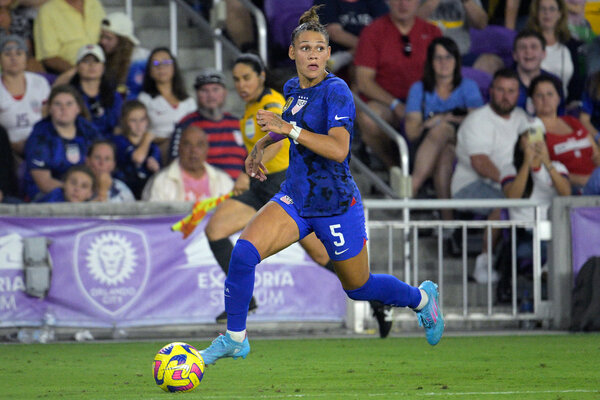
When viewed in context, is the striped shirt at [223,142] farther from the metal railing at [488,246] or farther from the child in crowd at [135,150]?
the metal railing at [488,246]

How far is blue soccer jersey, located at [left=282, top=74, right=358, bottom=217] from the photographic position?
6754 mm

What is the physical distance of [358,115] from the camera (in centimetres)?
1352

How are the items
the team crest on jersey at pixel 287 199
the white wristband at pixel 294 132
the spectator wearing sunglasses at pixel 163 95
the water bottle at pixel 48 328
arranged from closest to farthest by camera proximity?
the white wristband at pixel 294 132
the team crest on jersey at pixel 287 199
the water bottle at pixel 48 328
the spectator wearing sunglasses at pixel 163 95

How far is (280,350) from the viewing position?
983 centimetres

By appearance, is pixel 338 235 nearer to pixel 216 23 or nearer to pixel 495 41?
pixel 216 23

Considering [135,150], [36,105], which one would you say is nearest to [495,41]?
[135,150]

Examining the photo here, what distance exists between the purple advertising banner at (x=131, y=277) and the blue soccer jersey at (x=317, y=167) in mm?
4450

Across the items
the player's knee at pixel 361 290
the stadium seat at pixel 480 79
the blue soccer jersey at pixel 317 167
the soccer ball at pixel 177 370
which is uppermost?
the stadium seat at pixel 480 79

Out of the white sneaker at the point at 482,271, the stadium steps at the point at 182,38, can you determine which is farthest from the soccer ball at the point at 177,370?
the stadium steps at the point at 182,38

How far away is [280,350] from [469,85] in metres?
5.06

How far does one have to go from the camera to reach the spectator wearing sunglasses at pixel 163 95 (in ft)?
42.6

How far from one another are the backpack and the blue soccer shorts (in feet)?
16.8

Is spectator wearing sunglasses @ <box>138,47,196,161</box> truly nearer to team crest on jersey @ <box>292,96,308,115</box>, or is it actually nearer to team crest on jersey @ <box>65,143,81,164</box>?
team crest on jersey @ <box>65,143,81,164</box>

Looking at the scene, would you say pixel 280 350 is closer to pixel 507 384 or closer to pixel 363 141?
pixel 507 384
